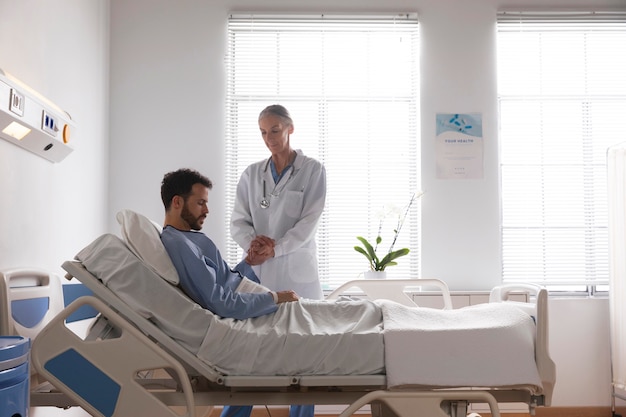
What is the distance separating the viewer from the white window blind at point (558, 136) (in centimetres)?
435

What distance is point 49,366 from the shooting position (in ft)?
6.91

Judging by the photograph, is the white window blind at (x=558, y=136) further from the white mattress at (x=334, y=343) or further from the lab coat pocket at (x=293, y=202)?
the white mattress at (x=334, y=343)

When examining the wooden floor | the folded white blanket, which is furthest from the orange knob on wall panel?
the wooden floor

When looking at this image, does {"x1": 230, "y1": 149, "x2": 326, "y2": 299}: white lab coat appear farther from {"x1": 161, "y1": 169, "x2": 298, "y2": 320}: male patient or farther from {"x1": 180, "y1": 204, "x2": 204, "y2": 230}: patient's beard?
{"x1": 180, "y1": 204, "x2": 204, "y2": 230}: patient's beard

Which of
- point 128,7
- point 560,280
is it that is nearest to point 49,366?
point 128,7

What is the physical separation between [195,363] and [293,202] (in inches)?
49.8

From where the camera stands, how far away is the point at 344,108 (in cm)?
438

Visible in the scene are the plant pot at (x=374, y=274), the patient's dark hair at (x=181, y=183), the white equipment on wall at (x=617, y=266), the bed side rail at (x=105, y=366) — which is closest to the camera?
the bed side rail at (x=105, y=366)

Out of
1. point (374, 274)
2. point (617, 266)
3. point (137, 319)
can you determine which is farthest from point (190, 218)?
point (617, 266)

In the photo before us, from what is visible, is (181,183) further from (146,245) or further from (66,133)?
(66,133)

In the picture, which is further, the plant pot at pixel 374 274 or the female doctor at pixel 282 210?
the plant pot at pixel 374 274

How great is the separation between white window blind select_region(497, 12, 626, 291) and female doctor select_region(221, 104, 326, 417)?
166 cm

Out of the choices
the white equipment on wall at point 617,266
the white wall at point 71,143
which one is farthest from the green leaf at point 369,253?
the white wall at point 71,143

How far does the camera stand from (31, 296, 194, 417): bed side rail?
2.10 meters
